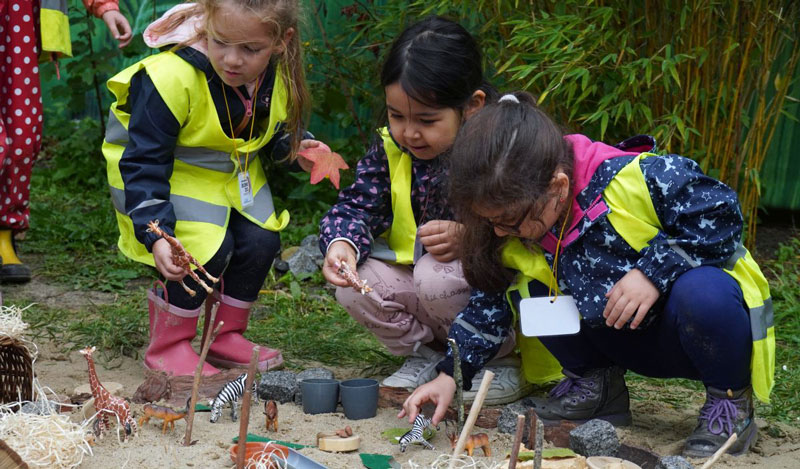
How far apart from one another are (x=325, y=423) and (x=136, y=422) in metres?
0.52

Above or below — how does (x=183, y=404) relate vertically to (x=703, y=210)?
below

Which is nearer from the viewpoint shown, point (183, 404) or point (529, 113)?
point (529, 113)

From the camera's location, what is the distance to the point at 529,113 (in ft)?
7.79

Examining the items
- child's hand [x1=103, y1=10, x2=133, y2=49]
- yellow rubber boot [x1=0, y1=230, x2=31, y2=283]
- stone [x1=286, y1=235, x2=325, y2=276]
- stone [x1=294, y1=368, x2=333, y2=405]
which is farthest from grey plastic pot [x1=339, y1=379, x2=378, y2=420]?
yellow rubber boot [x1=0, y1=230, x2=31, y2=283]

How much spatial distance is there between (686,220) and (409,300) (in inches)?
39.4

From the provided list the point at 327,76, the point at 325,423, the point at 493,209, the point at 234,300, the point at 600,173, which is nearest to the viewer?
the point at 493,209

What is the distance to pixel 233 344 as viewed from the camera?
3.22m

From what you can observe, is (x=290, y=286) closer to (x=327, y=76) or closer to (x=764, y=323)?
(x=327, y=76)

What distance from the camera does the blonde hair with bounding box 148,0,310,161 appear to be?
2840mm

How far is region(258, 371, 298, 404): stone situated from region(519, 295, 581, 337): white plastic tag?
0.76 m

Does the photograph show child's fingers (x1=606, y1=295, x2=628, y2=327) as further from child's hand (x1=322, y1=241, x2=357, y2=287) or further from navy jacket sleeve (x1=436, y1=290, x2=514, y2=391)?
child's hand (x1=322, y1=241, x2=357, y2=287)

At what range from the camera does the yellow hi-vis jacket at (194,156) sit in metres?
2.96

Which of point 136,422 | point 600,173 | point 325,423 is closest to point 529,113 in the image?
point 600,173

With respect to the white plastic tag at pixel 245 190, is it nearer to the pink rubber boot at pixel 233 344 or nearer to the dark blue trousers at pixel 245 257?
the dark blue trousers at pixel 245 257
